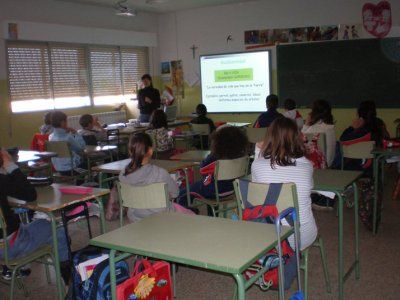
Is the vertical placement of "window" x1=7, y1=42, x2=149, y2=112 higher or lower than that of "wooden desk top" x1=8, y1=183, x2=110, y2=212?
higher

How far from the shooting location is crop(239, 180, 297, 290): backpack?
2238 millimetres

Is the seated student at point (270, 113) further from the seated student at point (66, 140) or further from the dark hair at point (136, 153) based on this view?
the dark hair at point (136, 153)

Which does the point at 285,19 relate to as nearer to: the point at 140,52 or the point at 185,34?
the point at 185,34

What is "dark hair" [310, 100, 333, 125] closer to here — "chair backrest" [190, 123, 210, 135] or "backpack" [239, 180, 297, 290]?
"chair backrest" [190, 123, 210, 135]

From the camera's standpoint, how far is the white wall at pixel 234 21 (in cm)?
777

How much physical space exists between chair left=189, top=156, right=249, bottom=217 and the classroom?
15 mm

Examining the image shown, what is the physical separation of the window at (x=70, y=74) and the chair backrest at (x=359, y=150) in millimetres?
5111

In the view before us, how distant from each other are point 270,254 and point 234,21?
23.6 feet

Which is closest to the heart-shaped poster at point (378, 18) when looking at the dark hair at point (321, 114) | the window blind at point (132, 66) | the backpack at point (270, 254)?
the dark hair at point (321, 114)

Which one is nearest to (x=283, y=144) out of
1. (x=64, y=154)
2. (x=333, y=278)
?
(x=333, y=278)

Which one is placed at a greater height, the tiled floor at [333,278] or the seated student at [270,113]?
the seated student at [270,113]

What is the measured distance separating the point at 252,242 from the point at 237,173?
6.49 feet

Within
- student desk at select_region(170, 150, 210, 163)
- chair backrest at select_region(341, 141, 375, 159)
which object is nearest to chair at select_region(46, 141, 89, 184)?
student desk at select_region(170, 150, 210, 163)

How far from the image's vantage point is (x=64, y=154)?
17.2ft
